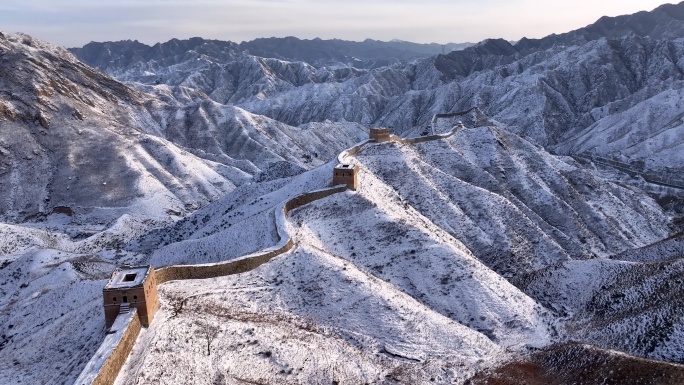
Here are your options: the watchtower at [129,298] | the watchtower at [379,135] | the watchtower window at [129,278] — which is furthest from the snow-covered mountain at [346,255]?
the watchtower at [379,135]

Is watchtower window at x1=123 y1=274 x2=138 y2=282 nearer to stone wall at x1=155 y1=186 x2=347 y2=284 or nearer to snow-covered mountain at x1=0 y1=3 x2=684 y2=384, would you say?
snow-covered mountain at x1=0 y1=3 x2=684 y2=384

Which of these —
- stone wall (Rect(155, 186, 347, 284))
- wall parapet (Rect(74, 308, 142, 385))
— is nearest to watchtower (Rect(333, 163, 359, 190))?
stone wall (Rect(155, 186, 347, 284))

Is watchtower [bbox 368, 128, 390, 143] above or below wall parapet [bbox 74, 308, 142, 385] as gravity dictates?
above

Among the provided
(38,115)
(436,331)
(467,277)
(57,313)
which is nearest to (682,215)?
(467,277)

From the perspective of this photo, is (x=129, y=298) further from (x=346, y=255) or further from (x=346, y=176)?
(x=346, y=176)

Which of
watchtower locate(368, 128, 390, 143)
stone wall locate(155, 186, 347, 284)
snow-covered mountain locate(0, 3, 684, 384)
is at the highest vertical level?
watchtower locate(368, 128, 390, 143)

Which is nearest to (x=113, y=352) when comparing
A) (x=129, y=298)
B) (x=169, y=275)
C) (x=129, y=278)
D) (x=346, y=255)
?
(x=129, y=298)

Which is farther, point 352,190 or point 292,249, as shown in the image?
point 352,190

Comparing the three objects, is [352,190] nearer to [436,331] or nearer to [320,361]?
[436,331]
